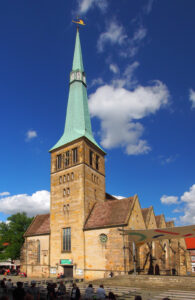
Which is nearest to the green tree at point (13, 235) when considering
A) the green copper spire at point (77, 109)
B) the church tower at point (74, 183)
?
the church tower at point (74, 183)

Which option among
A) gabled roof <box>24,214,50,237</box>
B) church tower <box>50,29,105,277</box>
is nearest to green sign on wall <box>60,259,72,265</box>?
church tower <box>50,29,105,277</box>

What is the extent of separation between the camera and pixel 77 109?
4234 centimetres

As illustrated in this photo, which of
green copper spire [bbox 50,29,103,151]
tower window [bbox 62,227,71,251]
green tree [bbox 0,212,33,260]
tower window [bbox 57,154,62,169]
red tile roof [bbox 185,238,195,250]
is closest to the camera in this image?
tower window [bbox 62,227,71,251]

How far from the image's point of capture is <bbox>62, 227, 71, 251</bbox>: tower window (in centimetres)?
3446

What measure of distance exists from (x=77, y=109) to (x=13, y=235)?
30.7 meters

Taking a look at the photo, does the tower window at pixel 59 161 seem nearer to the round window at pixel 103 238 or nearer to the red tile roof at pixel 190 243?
the round window at pixel 103 238

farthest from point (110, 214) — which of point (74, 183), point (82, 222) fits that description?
point (74, 183)

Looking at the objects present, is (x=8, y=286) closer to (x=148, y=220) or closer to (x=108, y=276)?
(x=108, y=276)

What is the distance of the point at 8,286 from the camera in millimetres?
19000

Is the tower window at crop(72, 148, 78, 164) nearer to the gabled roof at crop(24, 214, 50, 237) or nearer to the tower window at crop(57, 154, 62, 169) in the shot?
the tower window at crop(57, 154, 62, 169)

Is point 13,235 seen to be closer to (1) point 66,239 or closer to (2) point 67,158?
(1) point 66,239

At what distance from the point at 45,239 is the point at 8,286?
1891cm

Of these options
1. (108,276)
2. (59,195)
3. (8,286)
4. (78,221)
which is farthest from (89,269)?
(8,286)

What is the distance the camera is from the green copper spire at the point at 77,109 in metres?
40.3
